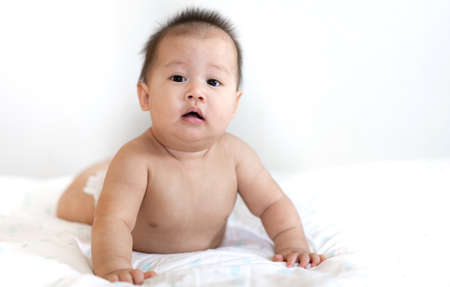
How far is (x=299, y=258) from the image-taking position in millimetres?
1021

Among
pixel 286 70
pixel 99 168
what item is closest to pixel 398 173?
pixel 286 70

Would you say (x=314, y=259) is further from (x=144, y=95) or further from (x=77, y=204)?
(x=77, y=204)

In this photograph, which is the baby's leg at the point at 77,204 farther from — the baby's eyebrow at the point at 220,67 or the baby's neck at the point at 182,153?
the baby's eyebrow at the point at 220,67

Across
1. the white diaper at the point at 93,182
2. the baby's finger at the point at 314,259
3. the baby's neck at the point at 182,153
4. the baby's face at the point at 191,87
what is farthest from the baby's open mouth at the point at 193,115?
the white diaper at the point at 93,182

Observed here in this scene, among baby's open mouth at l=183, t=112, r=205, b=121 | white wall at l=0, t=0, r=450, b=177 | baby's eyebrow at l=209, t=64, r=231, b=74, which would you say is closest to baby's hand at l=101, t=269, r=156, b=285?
baby's open mouth at l=183, t=112, r=205, b=121

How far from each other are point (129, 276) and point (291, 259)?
1.10 ft

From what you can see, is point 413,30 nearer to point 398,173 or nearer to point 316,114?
point 316,114

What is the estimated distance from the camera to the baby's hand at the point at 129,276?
2.78ft

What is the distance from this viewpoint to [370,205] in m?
1.37

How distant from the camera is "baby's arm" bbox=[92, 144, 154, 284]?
893 mm

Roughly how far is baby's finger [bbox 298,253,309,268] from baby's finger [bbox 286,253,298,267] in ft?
0.03

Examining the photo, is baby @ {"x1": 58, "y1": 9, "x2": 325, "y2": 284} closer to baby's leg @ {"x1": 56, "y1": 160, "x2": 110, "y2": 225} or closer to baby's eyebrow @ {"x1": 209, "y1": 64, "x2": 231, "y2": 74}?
baby's eyebrow @ {"x1": 209, "y1": 64, "x2": 231, "y2": 74}

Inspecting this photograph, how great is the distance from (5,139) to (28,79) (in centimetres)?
29

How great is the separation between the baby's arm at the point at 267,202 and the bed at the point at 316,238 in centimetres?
5
